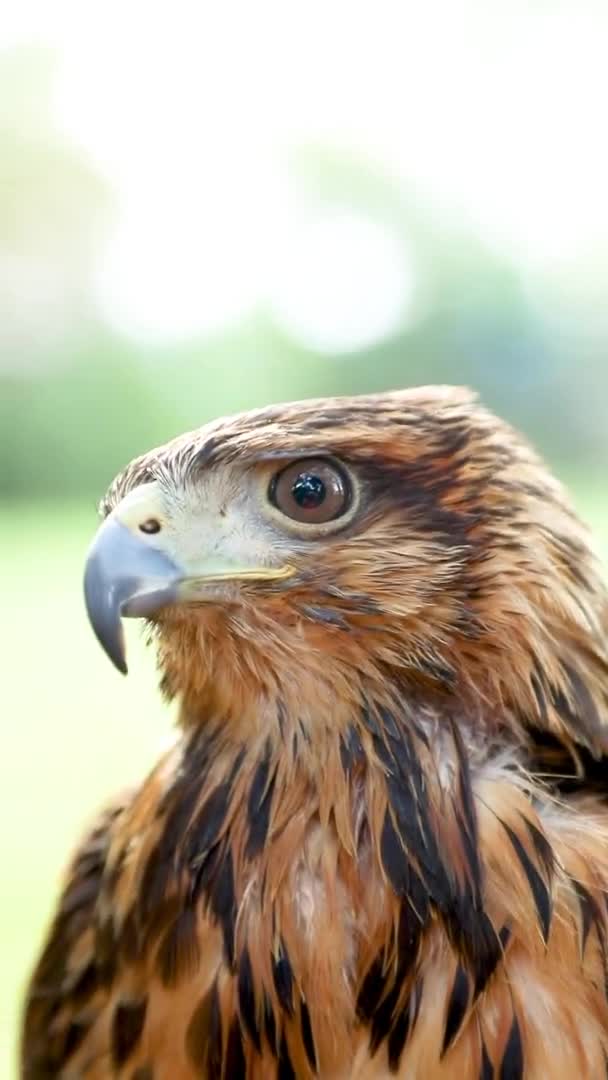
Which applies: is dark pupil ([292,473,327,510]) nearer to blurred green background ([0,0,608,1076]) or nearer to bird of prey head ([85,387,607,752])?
bird of prey head ([85,387,607,752])

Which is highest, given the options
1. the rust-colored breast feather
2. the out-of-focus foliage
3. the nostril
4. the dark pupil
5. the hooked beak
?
the out-of-focus foliage

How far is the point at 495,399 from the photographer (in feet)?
5.87

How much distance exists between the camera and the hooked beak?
66 centimetres

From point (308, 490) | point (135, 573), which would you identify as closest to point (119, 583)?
point (135, 573)

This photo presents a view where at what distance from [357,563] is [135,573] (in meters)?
0.14

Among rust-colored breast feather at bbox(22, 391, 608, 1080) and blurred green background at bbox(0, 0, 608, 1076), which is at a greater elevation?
blurred green background at bbox(0, 0, 608, 1076)

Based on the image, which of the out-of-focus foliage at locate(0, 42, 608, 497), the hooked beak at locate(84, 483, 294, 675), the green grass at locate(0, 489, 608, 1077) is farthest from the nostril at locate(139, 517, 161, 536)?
the out-of-focus foliage at locate(0, 42, 608, 497)

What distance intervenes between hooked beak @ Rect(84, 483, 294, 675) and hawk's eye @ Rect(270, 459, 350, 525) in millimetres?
38

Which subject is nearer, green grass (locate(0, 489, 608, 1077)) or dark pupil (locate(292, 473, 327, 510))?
dark pupil (locate(292, 473, 327, 510))

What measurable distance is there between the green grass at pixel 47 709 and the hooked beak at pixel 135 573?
0.89 metres

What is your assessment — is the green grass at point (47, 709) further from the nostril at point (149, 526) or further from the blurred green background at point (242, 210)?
the nostril at point (149, 526)

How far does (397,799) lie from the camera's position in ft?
2.42

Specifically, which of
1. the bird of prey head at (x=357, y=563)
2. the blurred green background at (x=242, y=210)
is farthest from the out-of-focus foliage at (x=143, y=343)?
the bird of prey head at (x=357, y=563)

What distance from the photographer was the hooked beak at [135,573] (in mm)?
663
